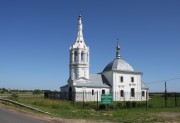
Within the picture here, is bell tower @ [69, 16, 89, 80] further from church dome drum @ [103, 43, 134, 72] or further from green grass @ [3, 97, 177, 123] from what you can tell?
green grass @ [3, 97, 177, 123]

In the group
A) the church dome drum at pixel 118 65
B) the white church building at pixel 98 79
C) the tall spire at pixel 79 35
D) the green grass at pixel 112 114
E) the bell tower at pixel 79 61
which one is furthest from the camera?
the church dome drum at pixel 118 65

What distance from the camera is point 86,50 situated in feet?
169

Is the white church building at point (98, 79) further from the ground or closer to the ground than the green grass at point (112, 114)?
further from the ground

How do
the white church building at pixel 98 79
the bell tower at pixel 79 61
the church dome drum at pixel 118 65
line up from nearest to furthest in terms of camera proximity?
the white church building at pixel 98 79 < the bell tower at pixel 79 61 < the church dome drum at pixel 118 65

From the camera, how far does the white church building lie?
49.9 metres

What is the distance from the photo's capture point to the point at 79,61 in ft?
169

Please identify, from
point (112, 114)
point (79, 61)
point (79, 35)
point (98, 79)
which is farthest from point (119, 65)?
point (112, 114)

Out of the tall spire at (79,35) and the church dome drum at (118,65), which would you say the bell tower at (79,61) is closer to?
the tall spire at (79,35)

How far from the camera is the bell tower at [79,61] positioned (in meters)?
51.3

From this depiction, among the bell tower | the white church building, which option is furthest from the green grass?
the bell tower

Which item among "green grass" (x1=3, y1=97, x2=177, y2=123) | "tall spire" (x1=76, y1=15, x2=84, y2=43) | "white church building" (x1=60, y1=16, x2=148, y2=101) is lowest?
"green grass" (x1=3, y1=97, x2=177, y2=123)

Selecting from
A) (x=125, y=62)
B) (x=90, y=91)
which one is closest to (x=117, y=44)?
(x=125, y=62)

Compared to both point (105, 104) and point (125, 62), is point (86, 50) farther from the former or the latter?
point (105, 104)

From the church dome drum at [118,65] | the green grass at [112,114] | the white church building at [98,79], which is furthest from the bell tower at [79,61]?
the green grass at [112,114]
